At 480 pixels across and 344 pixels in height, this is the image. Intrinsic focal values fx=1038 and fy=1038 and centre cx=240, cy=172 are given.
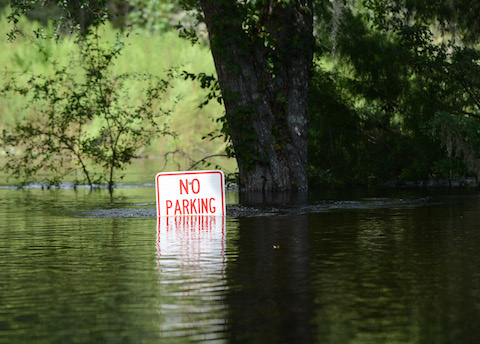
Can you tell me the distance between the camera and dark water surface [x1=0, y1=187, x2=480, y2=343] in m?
6.16

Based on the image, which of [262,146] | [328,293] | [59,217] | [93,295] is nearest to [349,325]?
[328,293]

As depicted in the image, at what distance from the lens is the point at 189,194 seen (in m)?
15.0

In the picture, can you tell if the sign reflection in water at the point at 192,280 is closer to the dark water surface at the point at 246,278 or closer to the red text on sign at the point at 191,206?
the dark water surface at the point at 246,278

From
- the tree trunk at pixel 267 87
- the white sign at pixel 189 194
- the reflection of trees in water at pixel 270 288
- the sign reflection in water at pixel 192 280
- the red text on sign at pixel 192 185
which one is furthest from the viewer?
the tree trunk at pixel 267 87

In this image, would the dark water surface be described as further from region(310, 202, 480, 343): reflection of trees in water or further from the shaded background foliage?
the shaded background foliage

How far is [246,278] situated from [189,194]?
681 centimetres

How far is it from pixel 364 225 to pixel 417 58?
1059 centimetres

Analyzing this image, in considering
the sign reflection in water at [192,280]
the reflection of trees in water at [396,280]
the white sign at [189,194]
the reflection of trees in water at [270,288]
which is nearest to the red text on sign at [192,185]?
the white sign at [189,194]

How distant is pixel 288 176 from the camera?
21391 mm

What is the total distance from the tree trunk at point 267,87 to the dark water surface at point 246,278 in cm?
566

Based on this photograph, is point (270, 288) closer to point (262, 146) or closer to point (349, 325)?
point (349, 325)

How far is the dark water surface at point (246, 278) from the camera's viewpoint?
20.2ft

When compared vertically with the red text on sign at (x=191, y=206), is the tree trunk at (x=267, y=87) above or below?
above

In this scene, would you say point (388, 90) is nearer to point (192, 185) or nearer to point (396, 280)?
point (192, 185)
